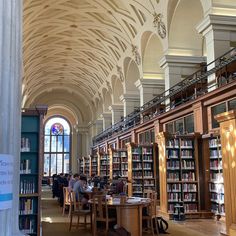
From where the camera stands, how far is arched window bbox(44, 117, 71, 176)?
35556 mm

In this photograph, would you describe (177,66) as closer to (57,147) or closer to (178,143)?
(178,143)

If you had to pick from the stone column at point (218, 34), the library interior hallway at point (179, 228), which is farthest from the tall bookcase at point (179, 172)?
the stone column at point (218, 34)

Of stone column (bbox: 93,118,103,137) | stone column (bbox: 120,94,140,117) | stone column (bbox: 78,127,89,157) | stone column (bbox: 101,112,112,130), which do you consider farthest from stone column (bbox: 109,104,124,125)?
stone column (bbox: 78,127,89,157)

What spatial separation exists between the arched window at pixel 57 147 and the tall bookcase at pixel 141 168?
23222 millimetres

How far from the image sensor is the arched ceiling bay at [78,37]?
53.8 feet

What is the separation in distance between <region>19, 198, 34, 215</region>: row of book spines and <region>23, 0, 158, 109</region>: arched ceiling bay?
1009 centimetres

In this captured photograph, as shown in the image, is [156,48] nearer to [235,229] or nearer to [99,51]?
[99,51]

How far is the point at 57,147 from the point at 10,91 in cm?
3447

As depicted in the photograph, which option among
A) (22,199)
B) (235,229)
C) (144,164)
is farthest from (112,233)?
(144,164)

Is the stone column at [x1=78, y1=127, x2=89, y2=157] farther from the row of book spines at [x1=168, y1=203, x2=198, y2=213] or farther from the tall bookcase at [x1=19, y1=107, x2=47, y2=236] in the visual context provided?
the tall bookcase at [x1=19, y1=107, x2=47, y2=236]

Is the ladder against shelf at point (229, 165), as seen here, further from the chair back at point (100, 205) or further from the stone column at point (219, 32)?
the stone column at point (219, 32)

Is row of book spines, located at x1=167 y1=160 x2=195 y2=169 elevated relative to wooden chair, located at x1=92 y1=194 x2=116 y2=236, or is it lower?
A: elevated

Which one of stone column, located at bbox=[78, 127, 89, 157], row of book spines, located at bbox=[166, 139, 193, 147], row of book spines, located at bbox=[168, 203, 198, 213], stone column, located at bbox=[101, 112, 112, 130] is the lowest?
row of book spines, located at bbox=[168, 203, 198, 213]

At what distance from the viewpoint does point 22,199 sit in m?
6.14
